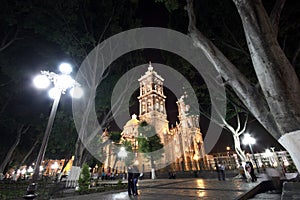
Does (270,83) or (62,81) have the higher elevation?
(62,81)

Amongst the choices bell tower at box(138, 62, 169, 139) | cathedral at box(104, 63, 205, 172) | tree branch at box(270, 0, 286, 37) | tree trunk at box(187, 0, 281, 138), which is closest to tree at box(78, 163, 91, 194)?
tree trunk at box(187, 0, 281, 138)

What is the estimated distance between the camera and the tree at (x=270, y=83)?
2.51 meters

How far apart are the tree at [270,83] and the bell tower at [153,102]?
43.4 metres

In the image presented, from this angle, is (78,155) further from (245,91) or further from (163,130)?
(163,130)

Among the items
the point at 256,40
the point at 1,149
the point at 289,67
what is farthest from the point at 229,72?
the point at 1,149

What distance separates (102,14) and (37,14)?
3916 mm

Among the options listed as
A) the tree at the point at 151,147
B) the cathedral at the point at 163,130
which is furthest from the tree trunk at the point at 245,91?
the cathedral at the point at 163,130

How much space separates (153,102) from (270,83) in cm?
5132

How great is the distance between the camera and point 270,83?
2.73 metres

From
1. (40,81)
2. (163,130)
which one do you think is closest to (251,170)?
(40,81)

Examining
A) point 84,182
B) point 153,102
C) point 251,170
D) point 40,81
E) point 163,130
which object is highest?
point 153,102

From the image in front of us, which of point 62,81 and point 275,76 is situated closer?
point 275,76

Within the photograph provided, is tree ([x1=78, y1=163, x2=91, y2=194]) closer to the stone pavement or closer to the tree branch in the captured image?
the stone pavement

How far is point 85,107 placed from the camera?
11.6 m
